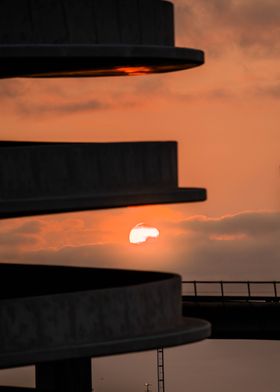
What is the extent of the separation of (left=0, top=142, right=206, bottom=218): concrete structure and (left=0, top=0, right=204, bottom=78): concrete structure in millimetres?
2375

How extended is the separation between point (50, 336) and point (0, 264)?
35.0 feet

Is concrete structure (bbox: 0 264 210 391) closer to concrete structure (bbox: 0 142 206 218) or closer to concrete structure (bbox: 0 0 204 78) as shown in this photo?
concrete structure (bbox: 0 142 206 218)

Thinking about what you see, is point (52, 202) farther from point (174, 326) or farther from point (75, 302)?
point (174, 326)

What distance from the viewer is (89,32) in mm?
43000

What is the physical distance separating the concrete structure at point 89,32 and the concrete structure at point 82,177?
2.37m

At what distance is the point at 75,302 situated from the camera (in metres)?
41.9

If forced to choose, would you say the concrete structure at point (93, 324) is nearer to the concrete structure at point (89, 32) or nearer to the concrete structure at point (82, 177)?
the concrete structure at point (82, 177)

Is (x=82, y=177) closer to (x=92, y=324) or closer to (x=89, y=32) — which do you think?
(x=92, y=324)

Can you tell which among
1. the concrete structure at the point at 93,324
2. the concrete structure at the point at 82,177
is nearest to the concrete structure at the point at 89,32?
the concrete structure at the point at 82,177

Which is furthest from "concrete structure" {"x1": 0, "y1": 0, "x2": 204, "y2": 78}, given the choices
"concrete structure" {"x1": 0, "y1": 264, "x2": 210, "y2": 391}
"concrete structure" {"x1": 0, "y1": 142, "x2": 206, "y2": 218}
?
"concrete structure" {"x1": 0, "y1": 264, "x2": 210, "y2": 391}

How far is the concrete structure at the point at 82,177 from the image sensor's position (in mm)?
41219

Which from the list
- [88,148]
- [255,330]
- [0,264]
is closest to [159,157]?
[88,148]

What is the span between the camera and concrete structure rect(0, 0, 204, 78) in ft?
138

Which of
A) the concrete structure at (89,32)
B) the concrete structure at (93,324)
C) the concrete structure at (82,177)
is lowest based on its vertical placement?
the concrete structure at (93,324)
